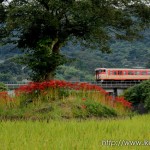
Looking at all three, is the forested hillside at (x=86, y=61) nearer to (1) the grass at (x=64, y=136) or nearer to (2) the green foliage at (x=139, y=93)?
(2) the green foliage at (x=139, y=93)

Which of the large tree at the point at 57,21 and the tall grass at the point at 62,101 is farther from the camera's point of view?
the large tree at the point at 57,21

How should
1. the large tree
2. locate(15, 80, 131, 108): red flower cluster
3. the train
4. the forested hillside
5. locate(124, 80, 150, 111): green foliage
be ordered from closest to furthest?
locate(15, 80, 131, 108): red flower cluster → locate(124, 80, 150, 111): green foliage → the large tree → the train → the forested hillside

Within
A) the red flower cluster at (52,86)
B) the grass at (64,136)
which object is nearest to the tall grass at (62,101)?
the red flower cluster at (52,86)

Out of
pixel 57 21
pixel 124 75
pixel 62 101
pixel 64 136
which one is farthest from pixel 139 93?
pixel 124 75

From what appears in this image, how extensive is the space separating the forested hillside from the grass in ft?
264

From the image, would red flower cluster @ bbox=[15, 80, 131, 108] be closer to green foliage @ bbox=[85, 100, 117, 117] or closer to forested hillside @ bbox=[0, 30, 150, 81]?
green foliage @ bbox=[85, 100, 117, 117]

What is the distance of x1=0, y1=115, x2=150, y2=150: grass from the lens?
6250mm

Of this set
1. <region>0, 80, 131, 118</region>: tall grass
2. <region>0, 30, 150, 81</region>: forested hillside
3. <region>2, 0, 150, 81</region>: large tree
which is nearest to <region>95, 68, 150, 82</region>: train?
<region>0, 30, 150, 81</region>: forested hillside

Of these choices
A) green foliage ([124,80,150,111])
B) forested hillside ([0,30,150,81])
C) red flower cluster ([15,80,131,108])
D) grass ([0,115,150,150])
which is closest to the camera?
grass ([0,115,150,150])

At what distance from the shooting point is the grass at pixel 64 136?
20.5 feet

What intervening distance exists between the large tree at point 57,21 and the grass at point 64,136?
38.6 feet

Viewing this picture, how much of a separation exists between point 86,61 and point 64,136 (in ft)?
400

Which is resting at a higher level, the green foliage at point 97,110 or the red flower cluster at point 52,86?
the red flower cluster at point 52,86

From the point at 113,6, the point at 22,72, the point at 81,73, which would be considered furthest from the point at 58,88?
the point at 81,73
